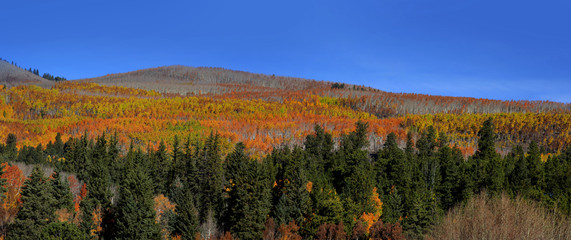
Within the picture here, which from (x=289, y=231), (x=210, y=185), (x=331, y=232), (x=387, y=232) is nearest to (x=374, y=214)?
(x=387, y=232)

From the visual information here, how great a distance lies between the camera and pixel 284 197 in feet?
174

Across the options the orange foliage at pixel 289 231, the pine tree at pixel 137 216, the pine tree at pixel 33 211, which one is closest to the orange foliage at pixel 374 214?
the orange foliage at pixel 289 231

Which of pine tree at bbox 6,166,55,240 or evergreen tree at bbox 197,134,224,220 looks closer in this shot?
pine tree at bbox 6,166,55,240

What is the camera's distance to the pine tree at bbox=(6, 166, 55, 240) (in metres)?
42.0

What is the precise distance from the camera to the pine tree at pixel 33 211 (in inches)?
1654

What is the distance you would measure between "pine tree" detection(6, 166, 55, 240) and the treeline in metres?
0.12

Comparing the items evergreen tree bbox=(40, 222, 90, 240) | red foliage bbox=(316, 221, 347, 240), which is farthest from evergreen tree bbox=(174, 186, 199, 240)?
red foliage bbox=(316, 221, 347, 240)

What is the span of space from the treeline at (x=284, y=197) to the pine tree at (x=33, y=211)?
12cm

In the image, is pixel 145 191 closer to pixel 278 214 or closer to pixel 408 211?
pixel 278 214

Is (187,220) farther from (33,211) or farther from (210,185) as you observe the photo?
(33,211)

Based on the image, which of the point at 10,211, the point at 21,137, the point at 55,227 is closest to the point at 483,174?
the point at 55,227

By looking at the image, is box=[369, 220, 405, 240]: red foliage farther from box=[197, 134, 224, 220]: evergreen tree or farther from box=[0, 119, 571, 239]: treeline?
box=[197, 134, 224, 220]: evergreen tree

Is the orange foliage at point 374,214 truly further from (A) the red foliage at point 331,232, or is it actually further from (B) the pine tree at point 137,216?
(B) the pine tree at point 137,216

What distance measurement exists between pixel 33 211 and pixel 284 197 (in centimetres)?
3226
